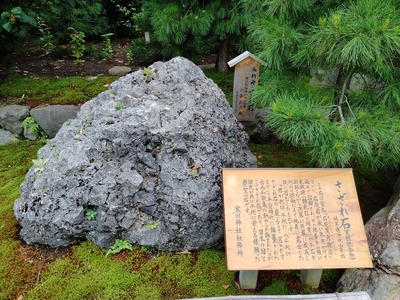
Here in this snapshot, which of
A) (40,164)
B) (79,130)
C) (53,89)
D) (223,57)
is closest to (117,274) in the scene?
(40,164)

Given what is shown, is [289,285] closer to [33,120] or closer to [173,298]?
[173,298]

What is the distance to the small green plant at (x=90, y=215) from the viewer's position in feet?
A: 10.9

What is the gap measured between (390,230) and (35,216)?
325cm

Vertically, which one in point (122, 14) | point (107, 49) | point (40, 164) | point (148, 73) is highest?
point (148, 73)

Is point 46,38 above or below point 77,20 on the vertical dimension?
below

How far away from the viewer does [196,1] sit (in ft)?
19.4

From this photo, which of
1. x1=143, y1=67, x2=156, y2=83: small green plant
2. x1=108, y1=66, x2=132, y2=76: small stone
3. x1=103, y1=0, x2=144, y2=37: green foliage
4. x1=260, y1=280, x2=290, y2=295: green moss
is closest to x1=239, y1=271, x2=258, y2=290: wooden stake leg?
x1=260, y1=280, x2=290, y2=295: green moss

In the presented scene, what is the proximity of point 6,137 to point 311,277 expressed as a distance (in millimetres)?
4867

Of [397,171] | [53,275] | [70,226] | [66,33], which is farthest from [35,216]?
[66,33]

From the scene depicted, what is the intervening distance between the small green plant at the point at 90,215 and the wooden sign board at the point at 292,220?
51.8 inches

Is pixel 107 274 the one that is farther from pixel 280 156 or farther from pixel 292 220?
pixel 280 156

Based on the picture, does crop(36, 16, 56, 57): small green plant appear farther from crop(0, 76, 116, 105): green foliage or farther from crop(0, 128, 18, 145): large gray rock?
crop(0, 128, 18, 145): large gray rock

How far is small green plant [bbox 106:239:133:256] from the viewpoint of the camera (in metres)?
3.41

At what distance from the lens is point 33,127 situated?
541 centimetres
